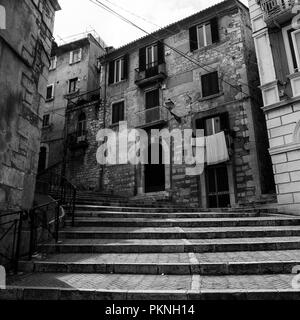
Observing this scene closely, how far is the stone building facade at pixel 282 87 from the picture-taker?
895 cm

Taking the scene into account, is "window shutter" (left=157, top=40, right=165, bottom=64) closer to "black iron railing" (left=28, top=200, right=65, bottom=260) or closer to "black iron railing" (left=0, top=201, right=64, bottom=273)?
"black iron railing" (left=28, top=200, right=65, bottom=260)

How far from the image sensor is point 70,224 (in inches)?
298

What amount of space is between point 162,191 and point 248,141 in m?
5.33

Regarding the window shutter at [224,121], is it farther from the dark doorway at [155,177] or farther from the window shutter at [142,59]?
the window shutter at [142,59]

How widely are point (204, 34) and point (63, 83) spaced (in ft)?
38.7

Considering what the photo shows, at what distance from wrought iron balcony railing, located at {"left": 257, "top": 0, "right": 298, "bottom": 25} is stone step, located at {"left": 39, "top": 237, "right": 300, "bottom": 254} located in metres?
7.82

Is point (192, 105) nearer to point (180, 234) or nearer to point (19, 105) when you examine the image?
point (180, 234)

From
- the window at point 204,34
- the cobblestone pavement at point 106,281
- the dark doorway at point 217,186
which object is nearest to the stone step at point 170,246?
the cobblestone pavement at point 106,281

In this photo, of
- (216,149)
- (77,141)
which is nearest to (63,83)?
(77,141)

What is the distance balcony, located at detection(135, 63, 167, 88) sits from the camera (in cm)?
1703

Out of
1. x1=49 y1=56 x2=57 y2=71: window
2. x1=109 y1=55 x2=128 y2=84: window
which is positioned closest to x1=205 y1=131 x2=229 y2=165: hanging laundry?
x1=109 y1=55 x2=128 y2=84: window

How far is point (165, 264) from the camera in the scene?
15.0ft
